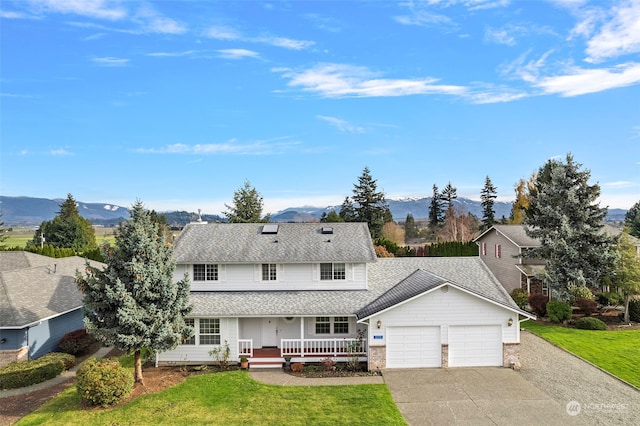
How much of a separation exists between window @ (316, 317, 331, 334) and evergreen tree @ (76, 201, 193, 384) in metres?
6.64

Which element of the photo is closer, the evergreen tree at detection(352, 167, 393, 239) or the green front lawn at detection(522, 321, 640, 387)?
the green front lawn at detection(522, 321, 640, 387)

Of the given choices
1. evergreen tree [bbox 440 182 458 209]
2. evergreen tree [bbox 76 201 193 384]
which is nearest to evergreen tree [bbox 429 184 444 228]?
evergreen tree [bbox 440 182 458 209]

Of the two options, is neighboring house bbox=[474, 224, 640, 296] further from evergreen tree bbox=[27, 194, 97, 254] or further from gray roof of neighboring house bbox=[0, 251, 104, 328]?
evergreen tree bbox=[27, 194, 97, 254]

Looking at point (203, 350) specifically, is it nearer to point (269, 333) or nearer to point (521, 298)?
point (269, 333)

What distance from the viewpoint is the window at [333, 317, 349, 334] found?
20656mm

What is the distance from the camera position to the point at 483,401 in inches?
587

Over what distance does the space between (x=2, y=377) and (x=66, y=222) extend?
48.7 metres

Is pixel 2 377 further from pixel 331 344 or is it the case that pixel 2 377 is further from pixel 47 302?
pixel 331 344

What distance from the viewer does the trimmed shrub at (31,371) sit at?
56.3 feet

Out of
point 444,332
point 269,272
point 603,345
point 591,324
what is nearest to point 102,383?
point 269,272

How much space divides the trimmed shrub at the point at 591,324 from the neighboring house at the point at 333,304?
8.48m

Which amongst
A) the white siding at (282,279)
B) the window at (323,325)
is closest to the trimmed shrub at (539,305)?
the white siding at (282,279)

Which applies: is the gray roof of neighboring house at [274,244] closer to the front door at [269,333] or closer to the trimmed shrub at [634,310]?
the front door at [269,333]

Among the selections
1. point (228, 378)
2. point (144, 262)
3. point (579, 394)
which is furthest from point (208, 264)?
point (579, 394)
